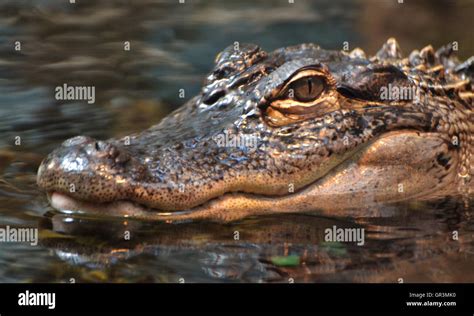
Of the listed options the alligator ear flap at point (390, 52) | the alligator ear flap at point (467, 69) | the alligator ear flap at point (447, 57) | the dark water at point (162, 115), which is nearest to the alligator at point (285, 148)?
the dark water at point (162, 115)

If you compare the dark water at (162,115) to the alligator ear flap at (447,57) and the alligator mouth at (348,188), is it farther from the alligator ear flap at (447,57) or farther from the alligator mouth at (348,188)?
the alligator ear flap at (447,57)

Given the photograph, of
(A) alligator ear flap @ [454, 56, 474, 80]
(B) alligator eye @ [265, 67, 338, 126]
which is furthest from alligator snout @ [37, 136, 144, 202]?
(A) alligator ear flap @ [454, 56, 474, 80]

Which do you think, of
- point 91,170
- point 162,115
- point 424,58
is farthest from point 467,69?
point 91,170

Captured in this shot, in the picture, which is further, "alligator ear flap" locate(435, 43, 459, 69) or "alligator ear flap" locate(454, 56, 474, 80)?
"alligator ear flap" locate(435, 43, 459, 69)

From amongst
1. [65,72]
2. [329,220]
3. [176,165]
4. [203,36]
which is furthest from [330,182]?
[203,36]

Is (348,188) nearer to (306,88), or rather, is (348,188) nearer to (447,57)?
(306,88)

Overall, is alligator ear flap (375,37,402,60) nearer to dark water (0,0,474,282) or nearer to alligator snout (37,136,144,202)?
dark water (0,0,474,282)
